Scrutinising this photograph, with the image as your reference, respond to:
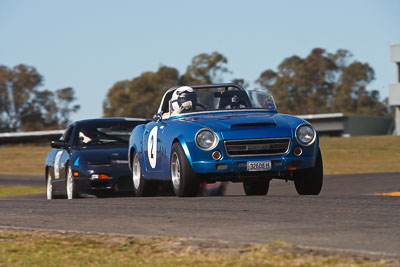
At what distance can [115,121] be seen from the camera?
15406mm

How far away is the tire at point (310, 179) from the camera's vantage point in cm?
1101

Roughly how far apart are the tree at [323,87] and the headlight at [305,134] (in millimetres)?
72396

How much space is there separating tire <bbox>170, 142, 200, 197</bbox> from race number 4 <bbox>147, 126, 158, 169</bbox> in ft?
2.58

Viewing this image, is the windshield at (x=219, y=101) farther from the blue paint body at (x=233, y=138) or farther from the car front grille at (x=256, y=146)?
the car front grille at (x=256, y=146)

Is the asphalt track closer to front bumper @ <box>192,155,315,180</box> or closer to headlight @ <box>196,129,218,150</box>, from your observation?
front bumper @ <box>192,155,315,180</box>

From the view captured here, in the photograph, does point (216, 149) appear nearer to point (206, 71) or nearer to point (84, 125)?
point (84, 125)

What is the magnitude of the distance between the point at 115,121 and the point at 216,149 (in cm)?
527

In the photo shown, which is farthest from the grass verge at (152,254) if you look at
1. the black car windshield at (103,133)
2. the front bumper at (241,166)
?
the black car windshield at (103,133)

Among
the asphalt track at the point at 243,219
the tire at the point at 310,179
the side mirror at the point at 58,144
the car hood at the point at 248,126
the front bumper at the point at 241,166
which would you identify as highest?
the car hood at the point at 248,126

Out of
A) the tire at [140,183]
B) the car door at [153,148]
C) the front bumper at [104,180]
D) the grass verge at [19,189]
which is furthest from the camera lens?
the grass verge at [19,189]

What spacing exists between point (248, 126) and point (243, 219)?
2.98 m

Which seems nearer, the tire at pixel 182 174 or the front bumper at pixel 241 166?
the front bumper at pixel 241 166

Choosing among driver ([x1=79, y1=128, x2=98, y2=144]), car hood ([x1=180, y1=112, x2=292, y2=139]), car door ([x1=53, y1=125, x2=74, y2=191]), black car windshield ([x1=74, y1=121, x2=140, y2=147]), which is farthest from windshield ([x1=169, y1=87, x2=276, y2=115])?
car door ([x1=53, y1=125, x2=74, y2=191])

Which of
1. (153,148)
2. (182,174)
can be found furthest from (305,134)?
(153,148)
